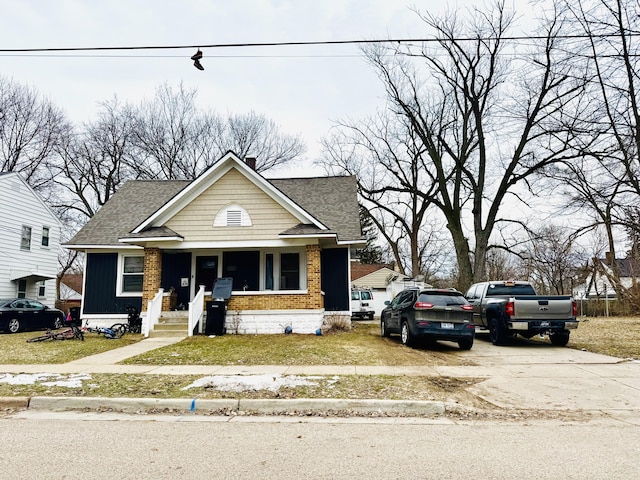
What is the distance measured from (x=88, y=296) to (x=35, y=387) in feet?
36.7

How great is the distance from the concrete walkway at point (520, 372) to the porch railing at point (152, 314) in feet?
7.98

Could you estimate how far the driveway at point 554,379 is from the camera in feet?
23.1

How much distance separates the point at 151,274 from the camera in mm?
16219

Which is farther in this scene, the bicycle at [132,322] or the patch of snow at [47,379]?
the bicycle at [132,322]

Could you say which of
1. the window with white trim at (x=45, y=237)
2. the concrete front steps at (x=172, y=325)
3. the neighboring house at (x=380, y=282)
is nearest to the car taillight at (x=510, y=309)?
the concrete front steps at (x=172, y=325)

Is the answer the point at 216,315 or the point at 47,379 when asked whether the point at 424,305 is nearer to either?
the point at 216,315

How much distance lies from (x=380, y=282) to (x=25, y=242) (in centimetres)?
2873

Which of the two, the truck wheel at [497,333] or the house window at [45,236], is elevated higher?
the house window at [45,236]

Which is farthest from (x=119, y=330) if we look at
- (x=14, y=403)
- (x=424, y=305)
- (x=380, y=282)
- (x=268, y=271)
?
(x=380, y=282)

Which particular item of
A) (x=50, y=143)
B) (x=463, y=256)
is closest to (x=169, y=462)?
(x=463, y=256)

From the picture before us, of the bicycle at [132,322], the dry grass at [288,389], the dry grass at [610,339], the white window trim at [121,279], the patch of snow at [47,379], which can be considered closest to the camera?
the dry grass at [288,389]

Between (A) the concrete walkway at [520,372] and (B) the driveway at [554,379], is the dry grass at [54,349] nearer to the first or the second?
(A) the concrete walkway at [520,372]

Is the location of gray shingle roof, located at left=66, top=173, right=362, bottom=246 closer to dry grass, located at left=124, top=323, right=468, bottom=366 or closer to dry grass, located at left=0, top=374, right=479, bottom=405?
dry grass, located at left=124, top=323, right=468, bottom=366

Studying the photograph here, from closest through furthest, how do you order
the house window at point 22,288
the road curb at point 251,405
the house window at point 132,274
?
the road curb at point 251,405
the house window at point 132,274
the house window at point 22,288
